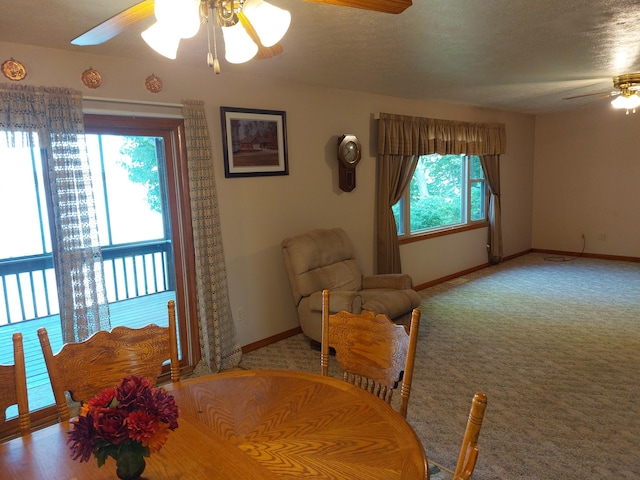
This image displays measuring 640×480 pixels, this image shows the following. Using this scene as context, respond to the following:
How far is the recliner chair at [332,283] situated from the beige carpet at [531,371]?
0.38 metres

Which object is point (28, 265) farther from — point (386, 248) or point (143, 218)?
point (386, 248)

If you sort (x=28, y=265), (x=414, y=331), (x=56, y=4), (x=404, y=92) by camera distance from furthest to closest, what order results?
(x=404, y=92) < (x=28, y=265) < (x=56, y=4) < (x=414, y=331)

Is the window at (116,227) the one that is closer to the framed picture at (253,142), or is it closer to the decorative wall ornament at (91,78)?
the decorative wall ornament at (91,78)

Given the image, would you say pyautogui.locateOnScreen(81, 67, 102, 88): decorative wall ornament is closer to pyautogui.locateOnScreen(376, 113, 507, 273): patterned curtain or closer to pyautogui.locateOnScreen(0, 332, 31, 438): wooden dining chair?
pyautogui.locateOnScreen(0, 332, 31, 438): wooden dining chair

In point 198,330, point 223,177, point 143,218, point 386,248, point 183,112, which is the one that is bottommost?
point 198,330

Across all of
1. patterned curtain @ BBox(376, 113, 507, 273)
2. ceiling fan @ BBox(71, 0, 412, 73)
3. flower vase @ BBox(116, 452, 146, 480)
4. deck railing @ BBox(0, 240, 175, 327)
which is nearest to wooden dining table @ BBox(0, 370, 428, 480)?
flower vase @ BBox(116, 452, 146, 480)

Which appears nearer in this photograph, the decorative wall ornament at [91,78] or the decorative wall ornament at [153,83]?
the decorative wall ornament at [91,78]

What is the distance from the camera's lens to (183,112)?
3.29 m

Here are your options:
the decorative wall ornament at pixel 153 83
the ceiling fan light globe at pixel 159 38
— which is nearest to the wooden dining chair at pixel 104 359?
the ceiling fan light globe at pixel 159 38

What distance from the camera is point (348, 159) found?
14.7 feet

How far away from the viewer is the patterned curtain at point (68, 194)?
262cm

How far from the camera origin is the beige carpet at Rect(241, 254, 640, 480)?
2.37m

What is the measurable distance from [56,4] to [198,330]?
7.68 ft

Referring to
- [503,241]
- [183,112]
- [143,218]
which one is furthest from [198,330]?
[503,241]
